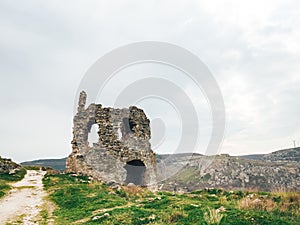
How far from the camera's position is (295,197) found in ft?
36.7

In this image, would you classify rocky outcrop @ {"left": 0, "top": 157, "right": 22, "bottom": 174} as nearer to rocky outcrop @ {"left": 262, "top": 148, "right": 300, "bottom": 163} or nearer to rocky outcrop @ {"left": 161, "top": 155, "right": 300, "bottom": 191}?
rocky outcrop @ {"left": 161, "top": 155, "right": 300, "bottom": 191}

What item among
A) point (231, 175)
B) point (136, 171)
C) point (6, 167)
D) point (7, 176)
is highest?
point (6, 167)

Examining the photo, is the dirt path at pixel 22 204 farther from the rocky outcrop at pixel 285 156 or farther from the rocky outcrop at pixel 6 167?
the rocky outcrop at pixel 285 156

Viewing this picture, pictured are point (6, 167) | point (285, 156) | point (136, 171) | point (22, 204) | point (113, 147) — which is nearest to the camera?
point (22, 204)

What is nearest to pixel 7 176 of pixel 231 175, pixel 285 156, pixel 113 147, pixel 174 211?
pixel 113 147

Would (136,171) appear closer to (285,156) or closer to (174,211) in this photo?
(174,211)

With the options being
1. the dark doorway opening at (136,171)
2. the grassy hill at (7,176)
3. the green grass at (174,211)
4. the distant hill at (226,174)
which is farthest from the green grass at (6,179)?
the distant hill at (226,174)

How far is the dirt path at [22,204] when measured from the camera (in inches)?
458

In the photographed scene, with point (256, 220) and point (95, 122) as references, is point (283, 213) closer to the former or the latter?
point (256, 220)

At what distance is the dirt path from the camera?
1163cm

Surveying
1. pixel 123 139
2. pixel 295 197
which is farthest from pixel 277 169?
pixel 295 197

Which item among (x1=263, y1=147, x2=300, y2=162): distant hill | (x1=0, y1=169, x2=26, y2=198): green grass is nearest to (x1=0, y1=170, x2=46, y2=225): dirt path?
(x1=0, y1=169, x2=26, y2=198): green grass

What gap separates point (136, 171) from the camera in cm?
2681

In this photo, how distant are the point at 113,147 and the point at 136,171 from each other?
13.4 ft
